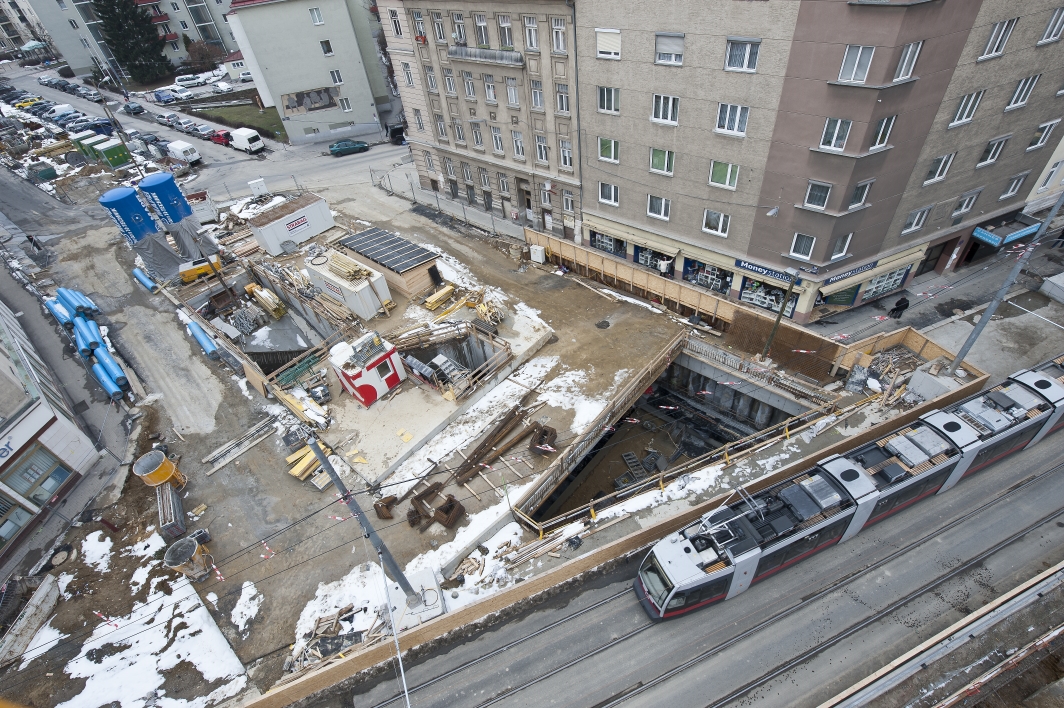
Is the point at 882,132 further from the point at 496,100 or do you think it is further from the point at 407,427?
the point at 407,427

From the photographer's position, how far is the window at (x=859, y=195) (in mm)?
24688

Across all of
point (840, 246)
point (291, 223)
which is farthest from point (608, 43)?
point (291, 223)

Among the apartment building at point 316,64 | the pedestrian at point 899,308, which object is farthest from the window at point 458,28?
the pedestrian at point 899,308

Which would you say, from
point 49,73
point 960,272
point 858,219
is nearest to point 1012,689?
point 858,219

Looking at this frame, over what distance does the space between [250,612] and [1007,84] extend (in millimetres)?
42648

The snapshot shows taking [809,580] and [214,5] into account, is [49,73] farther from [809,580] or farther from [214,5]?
[809,580]

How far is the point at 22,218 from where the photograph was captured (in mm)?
46219

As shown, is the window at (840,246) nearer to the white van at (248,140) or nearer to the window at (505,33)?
the window at (505,33)

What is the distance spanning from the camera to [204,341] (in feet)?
103

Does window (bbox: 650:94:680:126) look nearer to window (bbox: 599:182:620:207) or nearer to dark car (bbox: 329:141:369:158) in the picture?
window (bbox: 599:182:620:207)

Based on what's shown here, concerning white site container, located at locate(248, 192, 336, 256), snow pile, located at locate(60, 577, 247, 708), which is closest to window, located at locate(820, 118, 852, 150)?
snow pile, located at locate(60, 577, 247, 708)

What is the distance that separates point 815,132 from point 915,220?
10.3 m

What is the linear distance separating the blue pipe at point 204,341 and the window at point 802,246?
34670 mm

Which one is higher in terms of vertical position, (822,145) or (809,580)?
(822,145)
